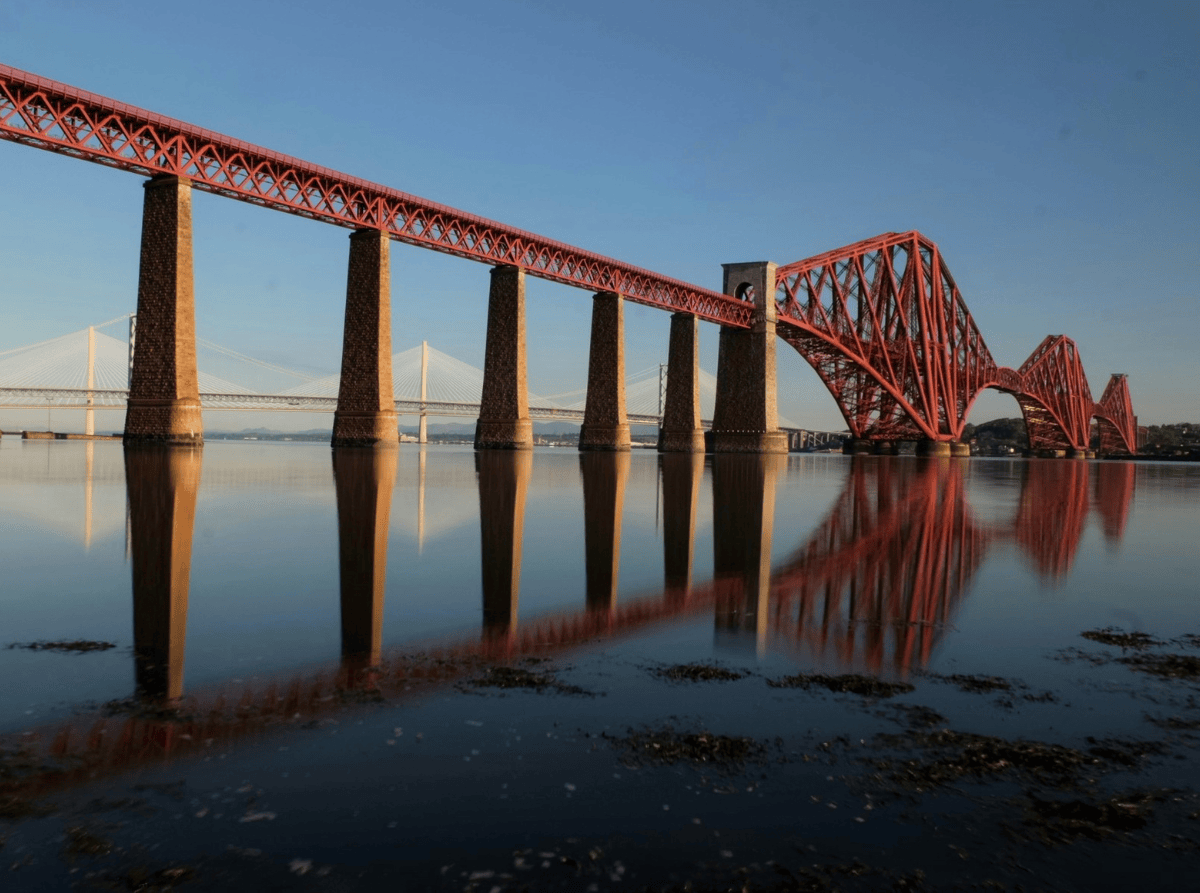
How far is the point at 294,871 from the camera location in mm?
2734

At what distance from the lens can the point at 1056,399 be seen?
140 meters

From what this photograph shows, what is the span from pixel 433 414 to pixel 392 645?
332ft

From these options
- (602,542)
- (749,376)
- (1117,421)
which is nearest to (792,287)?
(749,376)

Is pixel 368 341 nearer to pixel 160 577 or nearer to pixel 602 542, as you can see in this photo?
pixel 602 542

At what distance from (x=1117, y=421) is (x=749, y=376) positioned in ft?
457

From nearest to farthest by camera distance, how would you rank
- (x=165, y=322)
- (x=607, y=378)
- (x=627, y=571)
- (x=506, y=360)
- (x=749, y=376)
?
(x=627, y=571) → (x=165, y=322) → (x=506, y=360) → (x=607, y=378) → (x=749, y=376)

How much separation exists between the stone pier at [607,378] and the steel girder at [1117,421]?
147478mm

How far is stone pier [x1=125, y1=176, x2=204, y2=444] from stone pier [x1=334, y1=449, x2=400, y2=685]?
17675 millimetres

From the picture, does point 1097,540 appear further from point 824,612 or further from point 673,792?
point 673,792

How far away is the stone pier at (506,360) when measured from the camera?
4962 centimetres

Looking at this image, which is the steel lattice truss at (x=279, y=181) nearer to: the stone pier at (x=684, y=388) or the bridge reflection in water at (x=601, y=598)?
the stone pier at (x=684, y=388)

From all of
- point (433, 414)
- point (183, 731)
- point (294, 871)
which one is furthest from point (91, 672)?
point (433, 414)

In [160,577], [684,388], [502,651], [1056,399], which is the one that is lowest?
[502,651]

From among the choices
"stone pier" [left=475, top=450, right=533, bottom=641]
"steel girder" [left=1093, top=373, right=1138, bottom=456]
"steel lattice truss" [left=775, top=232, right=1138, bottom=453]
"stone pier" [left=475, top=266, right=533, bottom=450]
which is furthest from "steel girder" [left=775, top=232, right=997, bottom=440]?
"steel girder" [left=1093, top=373, right=1138, bottom=456]
